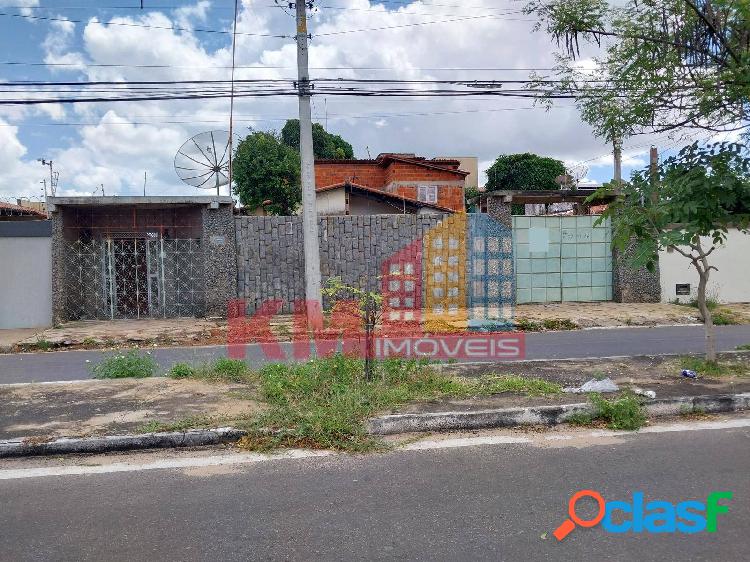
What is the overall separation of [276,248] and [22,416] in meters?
8.79

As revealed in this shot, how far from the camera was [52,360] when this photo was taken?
10000 mm

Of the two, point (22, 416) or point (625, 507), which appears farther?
point (22, 416)

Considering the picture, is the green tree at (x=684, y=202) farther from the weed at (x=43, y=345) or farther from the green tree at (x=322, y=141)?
the green tree at (x=322, y=141)

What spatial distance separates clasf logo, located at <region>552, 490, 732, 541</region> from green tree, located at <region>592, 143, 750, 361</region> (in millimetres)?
2943

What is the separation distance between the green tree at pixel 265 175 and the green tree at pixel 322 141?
1186 centimetres

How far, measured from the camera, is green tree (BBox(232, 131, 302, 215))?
26.2m

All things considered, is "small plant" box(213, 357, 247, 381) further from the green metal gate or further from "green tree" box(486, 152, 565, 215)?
"green tree" box(486, 152, 565, 215)

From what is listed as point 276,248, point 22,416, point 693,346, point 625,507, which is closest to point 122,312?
point 276,248

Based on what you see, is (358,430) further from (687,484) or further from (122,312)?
(122,312)

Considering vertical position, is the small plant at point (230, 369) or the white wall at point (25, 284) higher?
the white wall at point (25, 284)

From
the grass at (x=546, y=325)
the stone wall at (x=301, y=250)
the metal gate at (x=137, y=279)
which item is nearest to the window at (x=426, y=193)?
the stone wall at (x=301, y=250)

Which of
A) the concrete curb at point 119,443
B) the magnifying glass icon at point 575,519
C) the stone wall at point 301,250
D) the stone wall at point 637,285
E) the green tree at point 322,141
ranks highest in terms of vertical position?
the green tree at point 322,141

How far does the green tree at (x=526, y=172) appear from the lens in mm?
37406

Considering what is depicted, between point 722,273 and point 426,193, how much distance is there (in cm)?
1532
